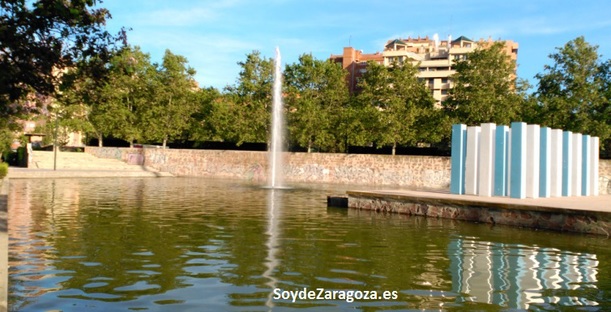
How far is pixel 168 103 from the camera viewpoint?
5175cm

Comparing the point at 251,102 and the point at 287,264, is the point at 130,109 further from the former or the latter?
the point at 287,264

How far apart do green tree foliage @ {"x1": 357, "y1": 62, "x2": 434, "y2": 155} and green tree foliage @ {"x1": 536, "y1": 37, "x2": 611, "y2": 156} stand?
9.07m

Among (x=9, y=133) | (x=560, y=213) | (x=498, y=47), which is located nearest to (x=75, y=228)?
(x=560, y=213)

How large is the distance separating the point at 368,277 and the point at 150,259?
3.67 m

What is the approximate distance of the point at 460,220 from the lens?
53.9 feet

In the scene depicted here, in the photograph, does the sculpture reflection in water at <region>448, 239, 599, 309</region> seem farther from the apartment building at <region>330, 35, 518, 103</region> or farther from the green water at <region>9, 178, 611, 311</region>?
the apartment building at <region>330, 35, 518, 103</region>

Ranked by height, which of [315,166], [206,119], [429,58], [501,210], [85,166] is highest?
[429,58]

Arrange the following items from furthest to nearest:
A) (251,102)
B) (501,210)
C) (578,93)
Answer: (251,102) < (578,93) < (501,210)

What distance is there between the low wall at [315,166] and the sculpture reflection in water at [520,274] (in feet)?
88.1

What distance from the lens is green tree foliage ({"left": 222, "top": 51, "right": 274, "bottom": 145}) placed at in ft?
157

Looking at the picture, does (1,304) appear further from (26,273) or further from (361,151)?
(361,151)

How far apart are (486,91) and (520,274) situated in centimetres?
3390

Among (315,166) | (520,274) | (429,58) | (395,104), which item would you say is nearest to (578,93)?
(395,104)

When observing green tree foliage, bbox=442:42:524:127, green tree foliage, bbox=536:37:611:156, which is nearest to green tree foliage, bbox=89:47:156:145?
green tree foliage, bbox=442:42:524:127
